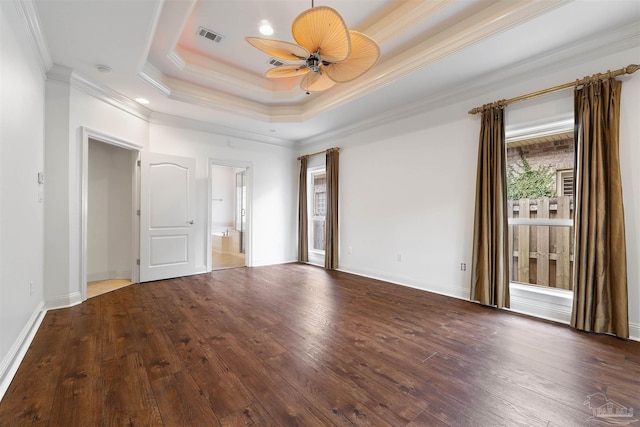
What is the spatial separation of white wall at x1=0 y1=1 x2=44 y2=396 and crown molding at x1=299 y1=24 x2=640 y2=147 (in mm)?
4234

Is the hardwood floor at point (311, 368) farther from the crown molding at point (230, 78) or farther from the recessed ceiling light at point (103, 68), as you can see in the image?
the crown molding at point (230, 78)

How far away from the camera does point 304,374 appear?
195 centimetres

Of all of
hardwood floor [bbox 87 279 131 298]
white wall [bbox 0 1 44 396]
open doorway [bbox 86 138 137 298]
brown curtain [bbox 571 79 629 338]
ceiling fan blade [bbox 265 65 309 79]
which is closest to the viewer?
white wall [bbox 0 1 44 396]

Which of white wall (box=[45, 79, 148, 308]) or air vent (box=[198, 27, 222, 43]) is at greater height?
air vent (box=[198, 27, 222, 43])

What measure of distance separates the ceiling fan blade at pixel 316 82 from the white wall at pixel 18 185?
7.66 ft

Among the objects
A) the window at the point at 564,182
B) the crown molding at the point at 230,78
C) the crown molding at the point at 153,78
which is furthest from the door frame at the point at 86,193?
the window at the point at 564,182

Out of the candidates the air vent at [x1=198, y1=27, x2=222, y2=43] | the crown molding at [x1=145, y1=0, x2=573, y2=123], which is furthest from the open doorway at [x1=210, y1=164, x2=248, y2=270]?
the air vent at [x1=198, y1=27, x2=222, y2=43]

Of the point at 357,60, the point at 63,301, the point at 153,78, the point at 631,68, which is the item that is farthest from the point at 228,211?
the point at 631,68

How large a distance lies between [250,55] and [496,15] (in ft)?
9.32

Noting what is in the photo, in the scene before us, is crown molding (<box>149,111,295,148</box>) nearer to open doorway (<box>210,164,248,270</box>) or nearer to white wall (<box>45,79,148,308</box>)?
white wall (<box>45,79,148,308</box>)

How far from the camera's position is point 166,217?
184 inches

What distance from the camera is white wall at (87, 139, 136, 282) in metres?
4.58

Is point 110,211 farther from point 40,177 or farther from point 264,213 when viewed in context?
point 264,213

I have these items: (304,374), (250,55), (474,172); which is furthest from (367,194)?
(304,374)
